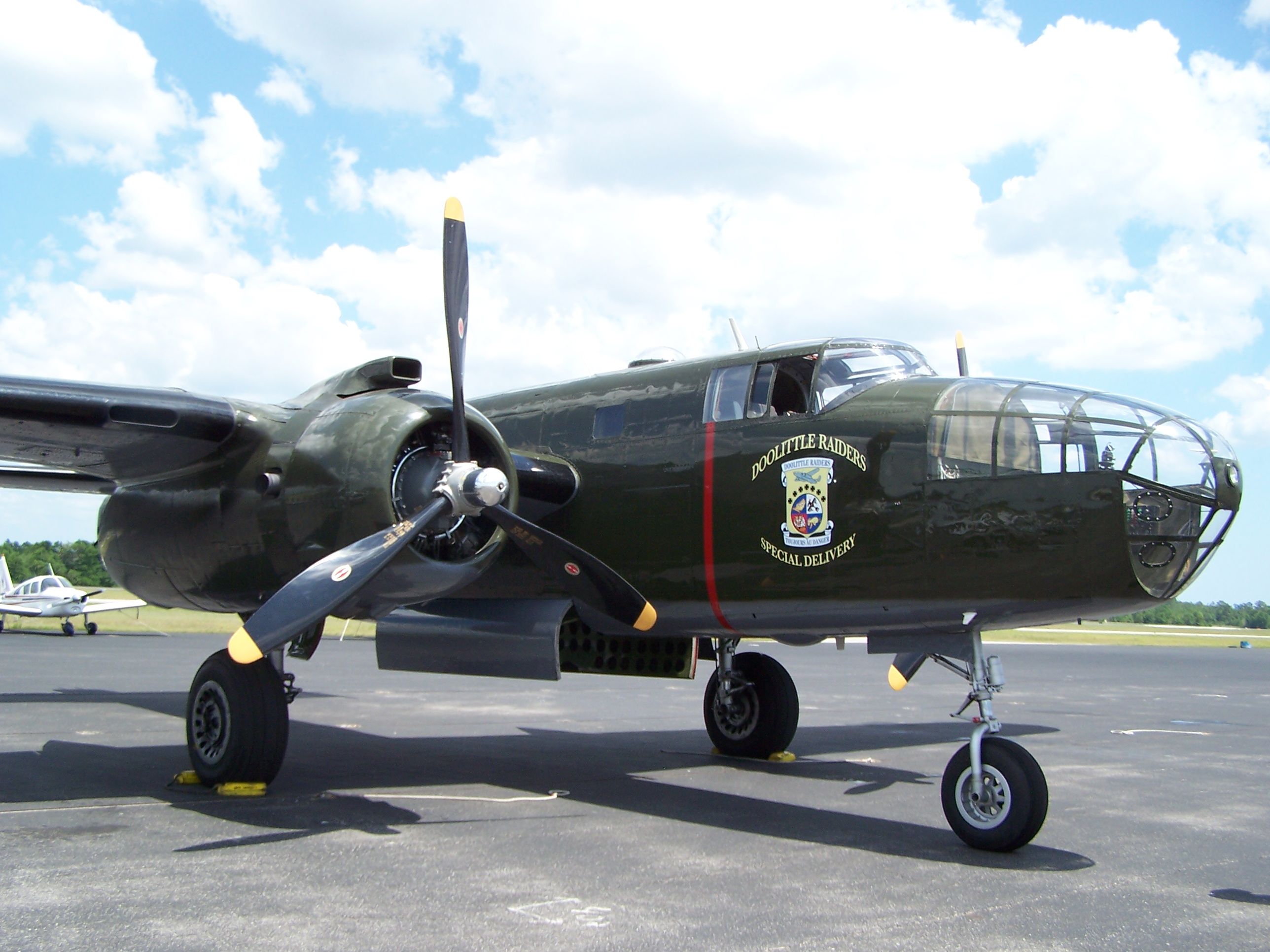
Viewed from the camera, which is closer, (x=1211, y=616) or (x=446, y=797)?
(x=446, y=797)

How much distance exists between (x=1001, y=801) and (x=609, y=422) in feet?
15.5

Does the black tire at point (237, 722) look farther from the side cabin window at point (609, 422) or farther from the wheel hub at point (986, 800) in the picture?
the wheel hub at point (986, 800)

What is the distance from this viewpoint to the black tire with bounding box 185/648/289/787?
852 cm

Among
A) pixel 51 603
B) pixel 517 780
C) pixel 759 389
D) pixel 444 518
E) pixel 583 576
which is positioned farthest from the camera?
pixel 51 603

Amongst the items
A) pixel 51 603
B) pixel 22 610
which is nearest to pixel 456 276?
pixel 51 603

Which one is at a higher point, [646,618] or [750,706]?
[646,618]

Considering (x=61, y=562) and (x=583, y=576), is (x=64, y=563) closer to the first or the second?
(x=61, y=562)

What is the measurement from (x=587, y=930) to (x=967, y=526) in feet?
12.5

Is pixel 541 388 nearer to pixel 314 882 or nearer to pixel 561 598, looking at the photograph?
Answer: pixel 561 598

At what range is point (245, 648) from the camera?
23.6 ft

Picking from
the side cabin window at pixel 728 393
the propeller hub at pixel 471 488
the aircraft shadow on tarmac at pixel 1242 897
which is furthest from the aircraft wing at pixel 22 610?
the aircraft shadow on tarmac at pixel 1242 897

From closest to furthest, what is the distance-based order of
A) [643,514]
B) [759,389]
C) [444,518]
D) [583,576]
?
[444,518] → [583,576] → [759,389] → [643,514]

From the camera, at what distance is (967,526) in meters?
7.25

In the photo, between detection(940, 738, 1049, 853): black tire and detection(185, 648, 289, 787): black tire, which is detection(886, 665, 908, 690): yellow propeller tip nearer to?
detection(940, 738, 1049, 853): black tire
